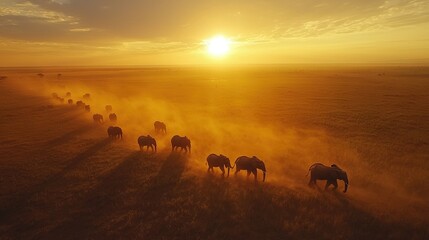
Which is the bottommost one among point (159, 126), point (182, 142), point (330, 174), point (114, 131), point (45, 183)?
point (45, 183)

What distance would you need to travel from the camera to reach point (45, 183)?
684 inches

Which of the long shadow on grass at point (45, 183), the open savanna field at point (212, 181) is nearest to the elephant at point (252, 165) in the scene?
the open savanna field at point (212, 181)

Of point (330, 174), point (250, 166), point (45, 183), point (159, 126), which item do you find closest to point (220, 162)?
point (250, 166)

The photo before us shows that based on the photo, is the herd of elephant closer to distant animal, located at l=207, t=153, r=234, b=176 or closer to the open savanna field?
distant animal, located at l=207, t=153, r=234, b=176

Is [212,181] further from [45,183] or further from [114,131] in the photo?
[114,131]

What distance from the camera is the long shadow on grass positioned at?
14.6 meters

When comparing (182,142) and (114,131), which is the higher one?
(182,142)

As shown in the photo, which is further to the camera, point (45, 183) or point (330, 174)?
point (45, 183)

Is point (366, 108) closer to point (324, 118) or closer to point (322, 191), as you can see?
point (324, 118)

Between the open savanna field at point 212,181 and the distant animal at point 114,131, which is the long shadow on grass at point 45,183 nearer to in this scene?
the open savanna field at point 212,181

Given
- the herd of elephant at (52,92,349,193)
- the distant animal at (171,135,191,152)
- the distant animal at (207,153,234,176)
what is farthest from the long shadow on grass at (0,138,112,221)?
the distant animal at (207,153,234,176)

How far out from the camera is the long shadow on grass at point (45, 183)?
14636 millimetres

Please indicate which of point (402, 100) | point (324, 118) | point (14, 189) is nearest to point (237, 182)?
point (14, 189)

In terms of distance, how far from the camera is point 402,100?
47750 mm
